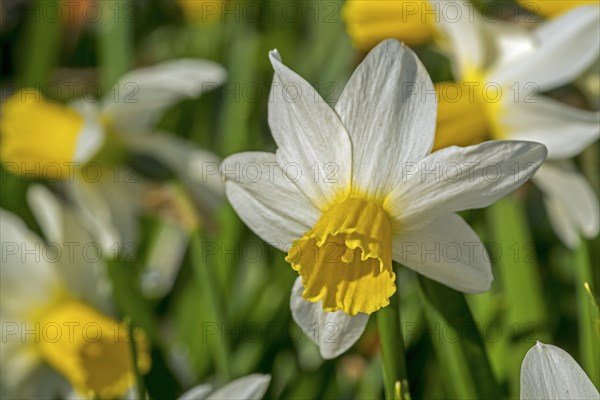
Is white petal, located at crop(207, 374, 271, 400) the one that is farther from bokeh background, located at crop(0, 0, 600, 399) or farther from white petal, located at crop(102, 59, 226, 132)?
white petal, located at crop(102, 59, 226, 132)

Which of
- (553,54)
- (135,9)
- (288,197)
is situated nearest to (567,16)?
(553,54)

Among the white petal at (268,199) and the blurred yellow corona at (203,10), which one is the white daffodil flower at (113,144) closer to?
the white petal at (268,199)

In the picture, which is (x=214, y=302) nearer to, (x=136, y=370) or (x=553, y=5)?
(x=136, y=370)

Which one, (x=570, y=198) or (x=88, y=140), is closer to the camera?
(x=570, y=198)

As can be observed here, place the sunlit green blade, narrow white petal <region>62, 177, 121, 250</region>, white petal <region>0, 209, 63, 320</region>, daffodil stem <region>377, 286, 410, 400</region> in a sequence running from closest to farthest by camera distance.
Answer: daffodil stem <region>377, 286, 410, 400</region> → white petal <region>0, 209, 63, 320</region> → narrow white petal <region>62, 177, 121, 250</region> → the sunlit green blade

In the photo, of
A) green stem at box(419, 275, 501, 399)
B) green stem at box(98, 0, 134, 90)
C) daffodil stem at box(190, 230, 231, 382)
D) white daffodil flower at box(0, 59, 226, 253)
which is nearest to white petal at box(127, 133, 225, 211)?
white daffodil flower at box(0, 59, 226, 253)

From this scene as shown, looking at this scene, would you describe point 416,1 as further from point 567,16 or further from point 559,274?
point 559,274

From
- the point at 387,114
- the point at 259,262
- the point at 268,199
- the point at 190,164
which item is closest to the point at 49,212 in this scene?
the point at 190,164
